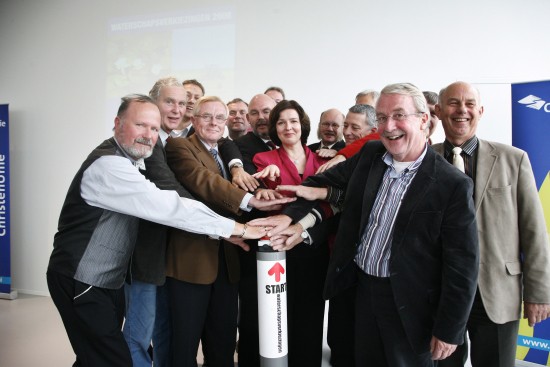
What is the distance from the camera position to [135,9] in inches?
199

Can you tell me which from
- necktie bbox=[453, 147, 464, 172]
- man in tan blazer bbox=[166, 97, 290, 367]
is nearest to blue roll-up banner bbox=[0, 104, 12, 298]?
man in tan blazer bbox=[166, 97, 290, 367]

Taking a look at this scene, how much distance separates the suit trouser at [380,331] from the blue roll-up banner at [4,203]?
5.09 m

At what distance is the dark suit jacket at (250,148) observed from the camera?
7.84ft

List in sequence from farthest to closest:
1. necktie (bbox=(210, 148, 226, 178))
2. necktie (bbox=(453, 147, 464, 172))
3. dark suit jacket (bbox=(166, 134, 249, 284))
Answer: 1. necktie (bbox=(210, 148, 226, 178))
2. dark suit jacket (bbox=(166, 134, 249, 284))
3. necktie (bbox=(453, 147, 464, 172))

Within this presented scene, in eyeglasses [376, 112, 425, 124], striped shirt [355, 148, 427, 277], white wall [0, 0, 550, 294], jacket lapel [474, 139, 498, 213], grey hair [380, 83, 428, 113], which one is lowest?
striped shirt [355, 148, 427, 277]

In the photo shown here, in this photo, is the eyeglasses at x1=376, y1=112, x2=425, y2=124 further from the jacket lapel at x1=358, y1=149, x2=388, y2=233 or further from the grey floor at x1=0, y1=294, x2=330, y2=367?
the grey floor at x1=0, y1=294, x2=330, y2=367

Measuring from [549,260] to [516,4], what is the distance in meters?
3.16

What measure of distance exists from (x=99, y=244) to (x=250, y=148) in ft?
3.65

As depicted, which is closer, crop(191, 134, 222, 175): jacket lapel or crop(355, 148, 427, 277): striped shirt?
crop(355, 148, 427, 277): striped shirt

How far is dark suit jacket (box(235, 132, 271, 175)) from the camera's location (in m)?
2.39

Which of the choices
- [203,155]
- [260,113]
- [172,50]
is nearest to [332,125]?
[260,113]

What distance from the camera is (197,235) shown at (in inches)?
82.4

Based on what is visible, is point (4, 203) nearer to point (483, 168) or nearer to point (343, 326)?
point (343, 326)

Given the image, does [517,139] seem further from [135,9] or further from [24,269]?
[24,269]
